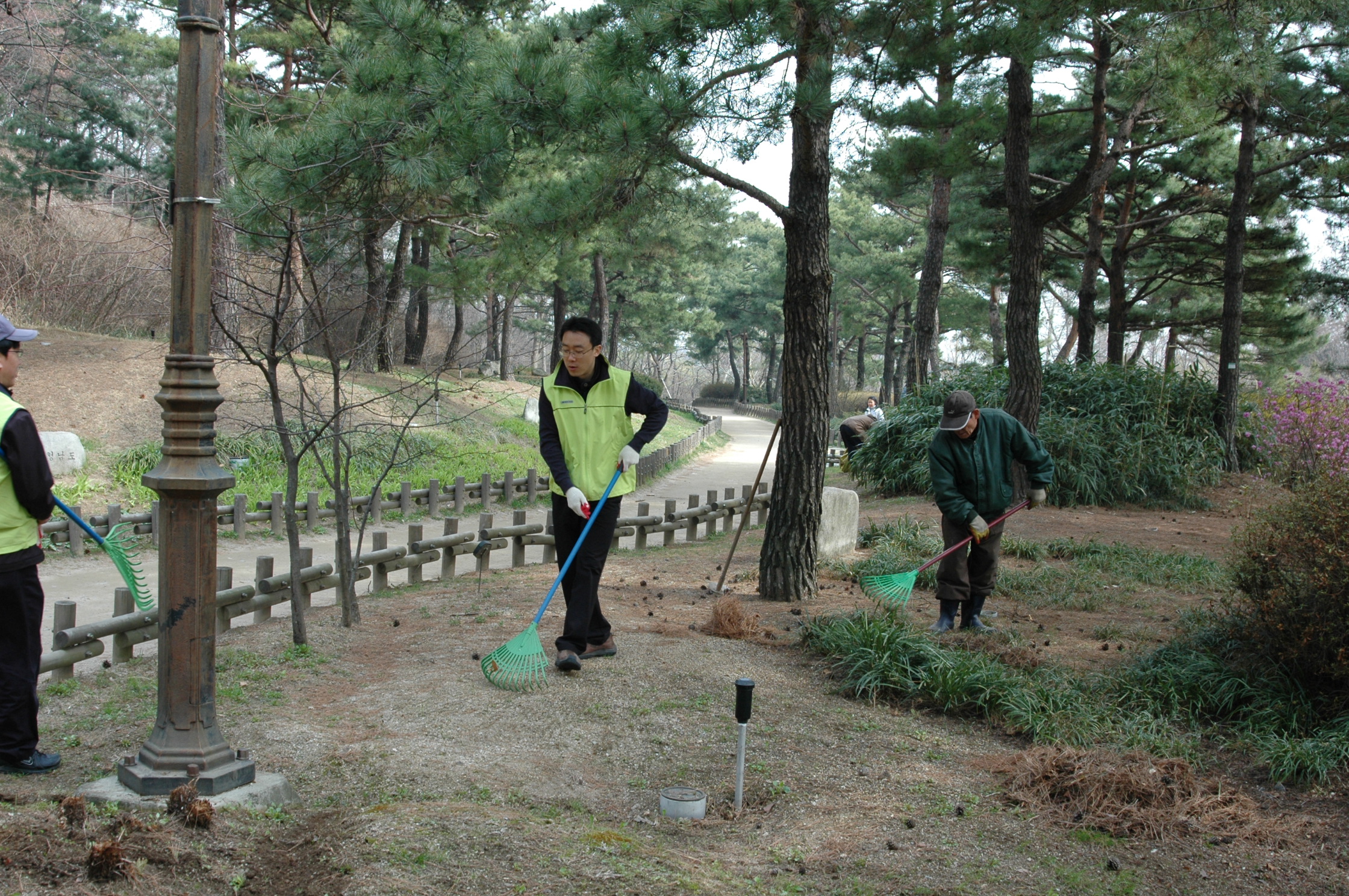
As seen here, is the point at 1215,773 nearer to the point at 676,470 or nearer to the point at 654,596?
the point at 654,596

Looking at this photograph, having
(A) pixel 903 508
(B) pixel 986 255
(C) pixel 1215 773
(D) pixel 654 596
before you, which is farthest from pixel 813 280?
(B) pixel 986 255

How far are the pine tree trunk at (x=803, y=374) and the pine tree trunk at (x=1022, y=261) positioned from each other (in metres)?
5.30

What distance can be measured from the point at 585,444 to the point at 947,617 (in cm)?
279

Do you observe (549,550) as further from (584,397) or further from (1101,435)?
(1101,435)

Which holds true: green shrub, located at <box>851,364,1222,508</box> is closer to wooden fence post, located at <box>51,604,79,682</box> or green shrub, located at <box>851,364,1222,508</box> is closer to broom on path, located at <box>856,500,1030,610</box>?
broom on path, located at <box>856,500,1030,610</box>

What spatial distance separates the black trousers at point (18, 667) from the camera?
3.57m

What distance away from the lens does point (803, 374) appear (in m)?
7.18

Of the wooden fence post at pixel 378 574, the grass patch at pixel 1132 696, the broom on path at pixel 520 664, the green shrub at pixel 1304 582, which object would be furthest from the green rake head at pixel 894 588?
the wooden fence post at pixel 378 574

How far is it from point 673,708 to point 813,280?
3.50 meters

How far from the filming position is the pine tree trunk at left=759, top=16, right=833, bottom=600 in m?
7.11

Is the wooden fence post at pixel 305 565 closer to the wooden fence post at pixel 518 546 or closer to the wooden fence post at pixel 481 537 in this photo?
the wooden fence post at pixel 481 537

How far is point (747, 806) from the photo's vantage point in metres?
3.85

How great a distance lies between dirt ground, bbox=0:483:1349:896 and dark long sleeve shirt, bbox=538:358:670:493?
3.66ft

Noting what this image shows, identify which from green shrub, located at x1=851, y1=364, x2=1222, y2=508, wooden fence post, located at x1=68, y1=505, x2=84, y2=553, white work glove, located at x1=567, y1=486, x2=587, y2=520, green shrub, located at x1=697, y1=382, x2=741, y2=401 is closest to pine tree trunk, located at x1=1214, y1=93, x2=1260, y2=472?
green shrub, located at x1=851, y1=364, x2=1222, y2=508
